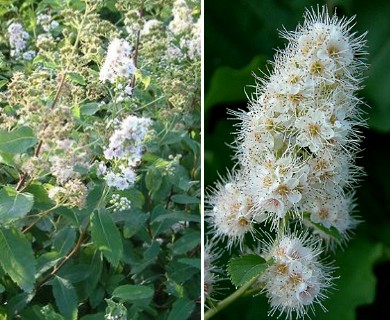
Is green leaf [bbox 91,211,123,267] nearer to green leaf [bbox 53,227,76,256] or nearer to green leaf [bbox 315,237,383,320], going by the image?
green leaf [bbox 53,227,76,256]

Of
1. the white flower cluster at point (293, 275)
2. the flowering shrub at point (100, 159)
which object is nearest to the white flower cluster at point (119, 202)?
the flowering shrub at point (100, 159)

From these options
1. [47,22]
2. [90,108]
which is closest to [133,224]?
[90,108]

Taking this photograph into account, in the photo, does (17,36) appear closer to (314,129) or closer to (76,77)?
(76,77)

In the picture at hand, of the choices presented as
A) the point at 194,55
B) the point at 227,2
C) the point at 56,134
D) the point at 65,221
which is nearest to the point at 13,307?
the point at 65,221

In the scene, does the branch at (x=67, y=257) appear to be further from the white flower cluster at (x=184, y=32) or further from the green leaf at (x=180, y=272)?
the white flower cluster at (x=184, y=32)

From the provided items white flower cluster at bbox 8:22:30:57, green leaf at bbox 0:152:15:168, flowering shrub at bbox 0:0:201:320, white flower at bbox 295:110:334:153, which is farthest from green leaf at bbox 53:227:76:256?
white flower at bbox 295:110:334:153

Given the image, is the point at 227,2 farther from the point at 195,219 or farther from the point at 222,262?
the point at 222,262
